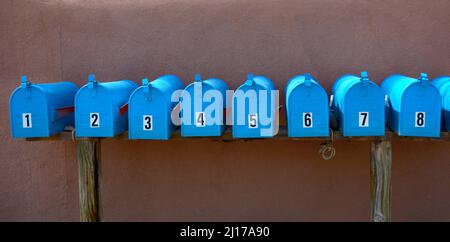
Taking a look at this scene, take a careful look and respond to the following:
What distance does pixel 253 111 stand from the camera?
272 cm

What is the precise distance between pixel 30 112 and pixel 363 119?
191cm

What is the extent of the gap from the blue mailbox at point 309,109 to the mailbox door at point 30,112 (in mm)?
1423

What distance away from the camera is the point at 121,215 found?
3730mm

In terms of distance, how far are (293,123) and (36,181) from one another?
2167mm

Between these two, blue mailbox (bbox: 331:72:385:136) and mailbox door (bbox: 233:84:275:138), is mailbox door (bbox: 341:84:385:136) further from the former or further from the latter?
mailbox door (bbox: 233:84:275:138)

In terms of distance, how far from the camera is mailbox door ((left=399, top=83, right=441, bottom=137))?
2633 millimetres

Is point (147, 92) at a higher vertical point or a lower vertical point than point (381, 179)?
higher

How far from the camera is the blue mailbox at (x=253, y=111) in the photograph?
8.86 ft

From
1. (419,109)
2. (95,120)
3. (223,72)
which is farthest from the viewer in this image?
(223,72)

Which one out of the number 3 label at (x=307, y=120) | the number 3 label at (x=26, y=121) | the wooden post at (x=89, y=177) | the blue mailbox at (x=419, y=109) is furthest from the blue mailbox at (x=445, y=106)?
the number 3 label at (x=26, y=121)

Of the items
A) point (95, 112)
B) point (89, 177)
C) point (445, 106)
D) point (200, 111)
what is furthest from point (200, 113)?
point (445, 106)

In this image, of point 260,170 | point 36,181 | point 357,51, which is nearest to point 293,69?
point 357,51

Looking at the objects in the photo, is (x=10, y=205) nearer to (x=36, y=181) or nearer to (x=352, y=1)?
(x=36, y=181)

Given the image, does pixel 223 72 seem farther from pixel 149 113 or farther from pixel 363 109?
pixel 363 109
